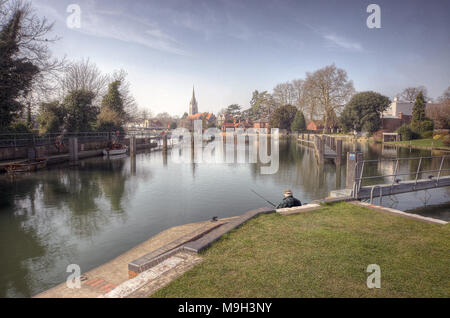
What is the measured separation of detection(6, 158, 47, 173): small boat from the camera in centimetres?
1765

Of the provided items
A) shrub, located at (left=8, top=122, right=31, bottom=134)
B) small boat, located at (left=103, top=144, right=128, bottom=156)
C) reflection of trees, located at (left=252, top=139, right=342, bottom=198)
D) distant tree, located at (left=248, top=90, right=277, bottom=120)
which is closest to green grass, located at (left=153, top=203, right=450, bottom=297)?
reflection of trees, located at (left=252, top=139, right=342, bottom=198)

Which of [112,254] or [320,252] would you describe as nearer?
[320,252]

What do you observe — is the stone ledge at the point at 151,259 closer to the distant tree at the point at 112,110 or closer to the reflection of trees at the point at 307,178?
the reflection of trees at the point at 307,178

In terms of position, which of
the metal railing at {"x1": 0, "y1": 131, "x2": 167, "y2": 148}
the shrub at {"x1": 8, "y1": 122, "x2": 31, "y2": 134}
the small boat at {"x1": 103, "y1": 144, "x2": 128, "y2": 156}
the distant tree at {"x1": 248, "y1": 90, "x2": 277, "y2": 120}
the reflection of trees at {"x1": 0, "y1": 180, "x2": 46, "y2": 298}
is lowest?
the reflection of trees at {"x1": 0, "y1": 180, "x2": 46, "y2": 298}

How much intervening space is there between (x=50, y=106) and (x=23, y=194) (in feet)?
55.4

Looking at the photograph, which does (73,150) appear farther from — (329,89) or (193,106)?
(193,106)

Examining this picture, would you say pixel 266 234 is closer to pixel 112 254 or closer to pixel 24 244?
pixel 112 254

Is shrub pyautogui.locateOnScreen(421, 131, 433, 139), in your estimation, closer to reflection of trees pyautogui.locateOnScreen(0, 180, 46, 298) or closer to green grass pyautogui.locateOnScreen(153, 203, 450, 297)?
green grass pyautogui.locateOnScreen(153, 203, 450, 297)

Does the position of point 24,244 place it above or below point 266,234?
below

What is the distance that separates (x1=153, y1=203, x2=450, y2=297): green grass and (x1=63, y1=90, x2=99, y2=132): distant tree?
28.2 meters

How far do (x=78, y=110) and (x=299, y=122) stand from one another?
5196cm

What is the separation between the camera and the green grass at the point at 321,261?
3.97m
